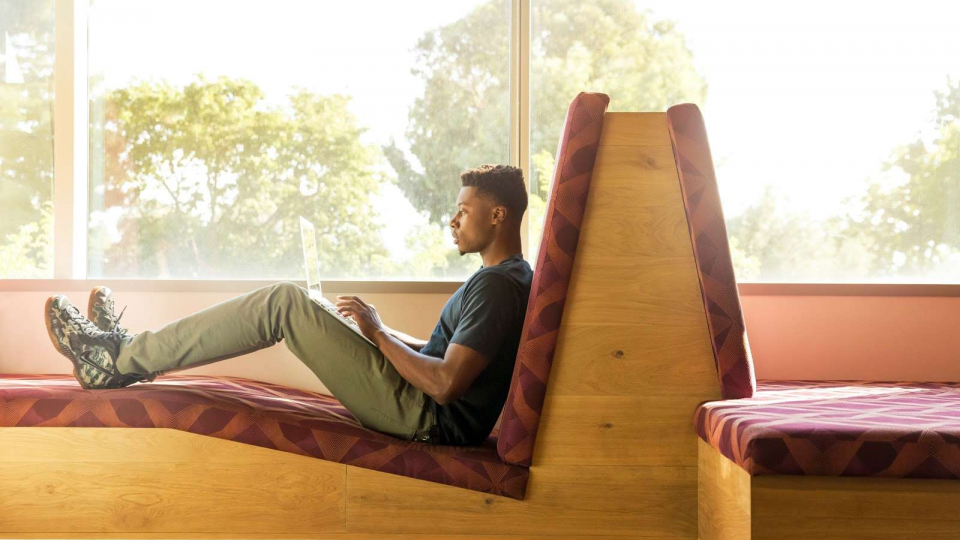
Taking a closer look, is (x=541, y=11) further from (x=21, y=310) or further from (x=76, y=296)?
(x=21, y=310)

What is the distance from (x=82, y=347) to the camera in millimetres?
1963

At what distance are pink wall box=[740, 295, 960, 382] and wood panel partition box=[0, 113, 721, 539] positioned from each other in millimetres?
1100

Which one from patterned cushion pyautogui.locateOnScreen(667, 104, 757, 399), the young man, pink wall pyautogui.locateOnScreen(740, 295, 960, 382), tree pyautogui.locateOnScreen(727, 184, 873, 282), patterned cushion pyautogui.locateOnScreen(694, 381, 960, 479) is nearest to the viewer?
patterned cushion pyautogui.locateOnScreen(694, 381, 960, 479)

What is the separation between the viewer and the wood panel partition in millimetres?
1837

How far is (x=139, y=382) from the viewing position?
2.15 metres

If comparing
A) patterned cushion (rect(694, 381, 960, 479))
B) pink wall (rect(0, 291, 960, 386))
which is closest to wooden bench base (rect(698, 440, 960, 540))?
patterned cushion (rect(694, 381, 960, 479))

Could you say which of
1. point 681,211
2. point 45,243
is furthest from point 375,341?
point 45,243

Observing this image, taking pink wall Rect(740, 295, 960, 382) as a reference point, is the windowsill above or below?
above

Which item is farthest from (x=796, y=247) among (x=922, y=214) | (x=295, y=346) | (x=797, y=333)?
(x=295, y=346)

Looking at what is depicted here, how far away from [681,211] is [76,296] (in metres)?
2.17

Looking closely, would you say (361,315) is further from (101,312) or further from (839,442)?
(839,442)

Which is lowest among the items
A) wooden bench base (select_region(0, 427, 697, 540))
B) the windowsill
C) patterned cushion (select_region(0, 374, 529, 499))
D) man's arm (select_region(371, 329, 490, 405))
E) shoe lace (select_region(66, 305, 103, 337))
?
wooden bench base (select_region(0, 427, 697, 540))

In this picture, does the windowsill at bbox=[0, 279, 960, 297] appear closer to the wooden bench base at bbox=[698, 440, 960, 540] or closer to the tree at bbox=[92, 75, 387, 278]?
the tree at bbox=[92, 75, 387, 278]

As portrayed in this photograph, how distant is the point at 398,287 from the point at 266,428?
1.05 m
